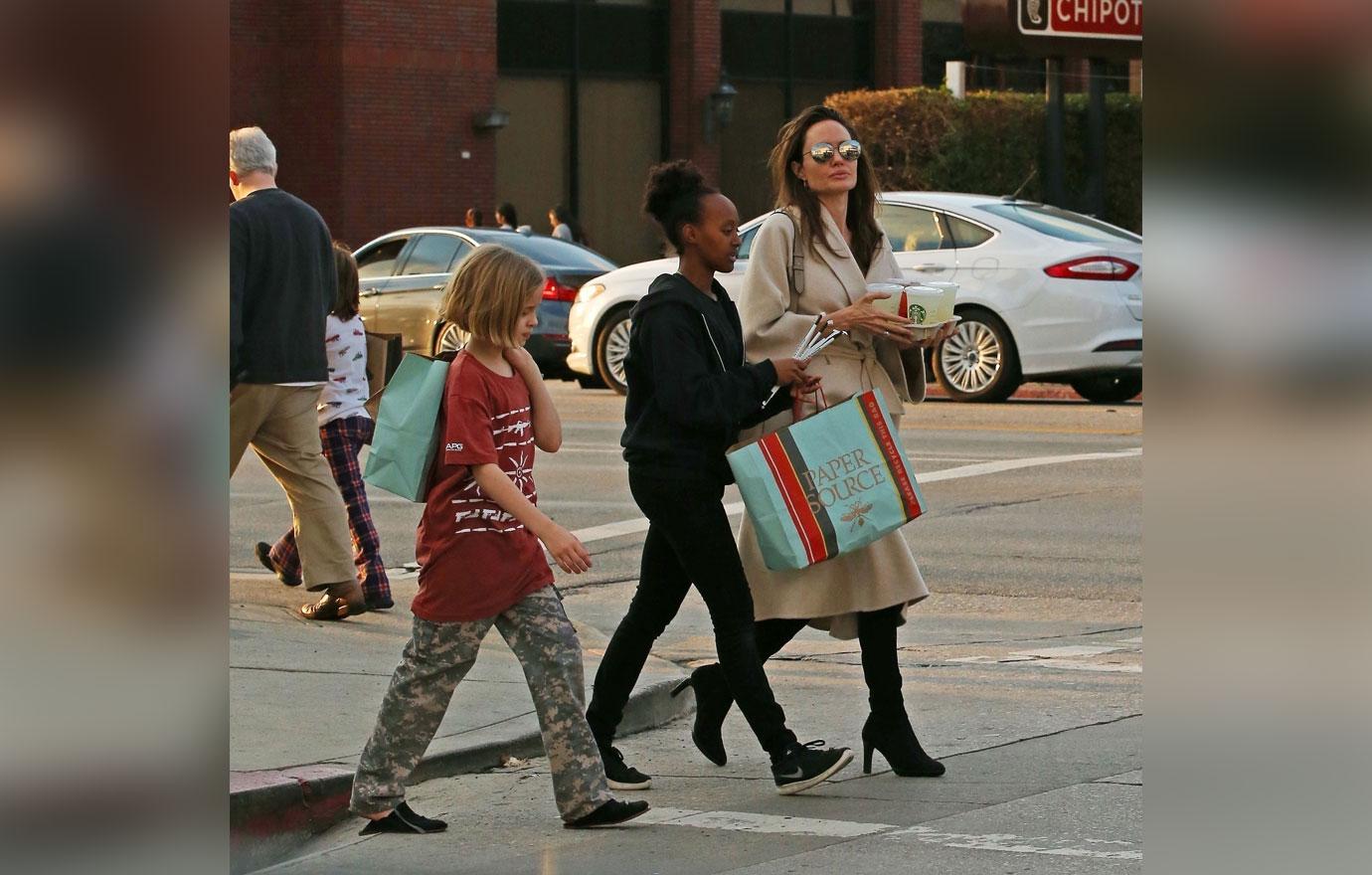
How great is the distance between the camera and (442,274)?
2031 centimetres

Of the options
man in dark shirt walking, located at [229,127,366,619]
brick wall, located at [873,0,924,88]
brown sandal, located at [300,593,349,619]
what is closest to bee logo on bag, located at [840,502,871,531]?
man in dark shirt walking, located at [229,127,366,619]

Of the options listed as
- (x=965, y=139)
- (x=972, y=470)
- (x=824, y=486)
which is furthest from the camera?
(x=965, y=139)

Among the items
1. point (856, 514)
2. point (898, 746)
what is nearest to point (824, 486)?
point (856, 514)

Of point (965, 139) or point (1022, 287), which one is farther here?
point (965, 139)

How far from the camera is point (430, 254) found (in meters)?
20.7

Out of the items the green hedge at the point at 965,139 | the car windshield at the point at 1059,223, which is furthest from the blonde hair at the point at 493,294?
the green hedge at the point at 965,139

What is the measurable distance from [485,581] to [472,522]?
160 mm

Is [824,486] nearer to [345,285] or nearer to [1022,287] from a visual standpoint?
[345,285]

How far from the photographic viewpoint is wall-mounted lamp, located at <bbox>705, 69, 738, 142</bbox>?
3425 centimetres

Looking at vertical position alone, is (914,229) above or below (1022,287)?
above

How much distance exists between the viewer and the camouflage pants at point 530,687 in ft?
17.9

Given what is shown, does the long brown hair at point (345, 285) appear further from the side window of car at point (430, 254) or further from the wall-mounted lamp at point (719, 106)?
the wall-mounted lamp at point (719, 106)

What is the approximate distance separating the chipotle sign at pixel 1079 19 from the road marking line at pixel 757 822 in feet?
51.2

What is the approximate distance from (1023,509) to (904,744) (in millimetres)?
6465
